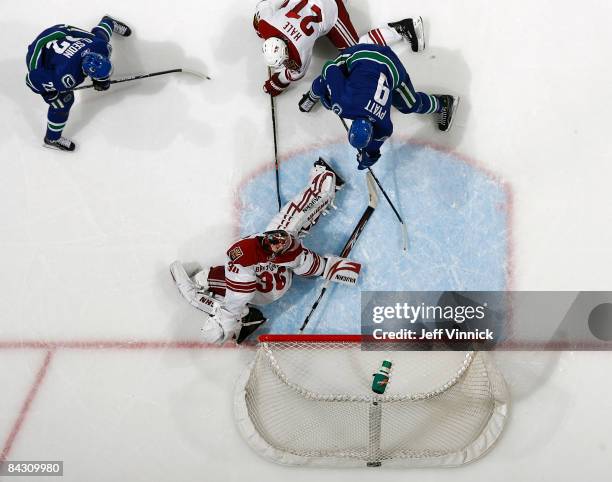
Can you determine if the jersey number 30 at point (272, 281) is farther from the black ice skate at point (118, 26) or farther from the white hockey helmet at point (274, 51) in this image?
the black ice skate at point (118, 26)

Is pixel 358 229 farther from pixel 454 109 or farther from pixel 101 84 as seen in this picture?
pixel 101 84

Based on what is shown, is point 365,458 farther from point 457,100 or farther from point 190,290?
point 457,100

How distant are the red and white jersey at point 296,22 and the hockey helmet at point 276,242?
106 centimetres

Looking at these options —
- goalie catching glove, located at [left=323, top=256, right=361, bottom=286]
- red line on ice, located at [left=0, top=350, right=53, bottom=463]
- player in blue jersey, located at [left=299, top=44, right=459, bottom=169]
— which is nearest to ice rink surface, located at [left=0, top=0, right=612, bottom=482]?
red line on ice, located at [left=0, top=350, right=53, bottom=463]

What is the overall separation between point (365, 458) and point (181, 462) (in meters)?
1.16

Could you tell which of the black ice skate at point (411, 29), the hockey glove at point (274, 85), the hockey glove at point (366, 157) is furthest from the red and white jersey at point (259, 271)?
the black ice skate at point (411, 29)

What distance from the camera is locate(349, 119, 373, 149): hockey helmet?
150 inches

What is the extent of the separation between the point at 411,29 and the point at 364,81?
99 cm

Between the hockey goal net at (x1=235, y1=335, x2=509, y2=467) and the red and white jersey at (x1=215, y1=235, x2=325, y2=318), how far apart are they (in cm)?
27

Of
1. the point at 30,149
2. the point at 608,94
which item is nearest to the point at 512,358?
the point at 608,94

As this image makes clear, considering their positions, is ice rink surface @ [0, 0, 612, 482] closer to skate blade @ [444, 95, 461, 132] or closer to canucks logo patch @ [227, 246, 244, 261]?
skate blade @ [444, 95, 461, 132]

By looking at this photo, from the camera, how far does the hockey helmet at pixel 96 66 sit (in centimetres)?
414

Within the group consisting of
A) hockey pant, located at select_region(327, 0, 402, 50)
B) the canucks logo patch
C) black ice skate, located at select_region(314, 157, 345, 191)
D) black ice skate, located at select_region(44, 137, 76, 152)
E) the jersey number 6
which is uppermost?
hockey pant, located at select_region(327, 0, 402, 50)

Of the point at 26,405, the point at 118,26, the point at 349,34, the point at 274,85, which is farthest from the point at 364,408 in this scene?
the point at 118,26
